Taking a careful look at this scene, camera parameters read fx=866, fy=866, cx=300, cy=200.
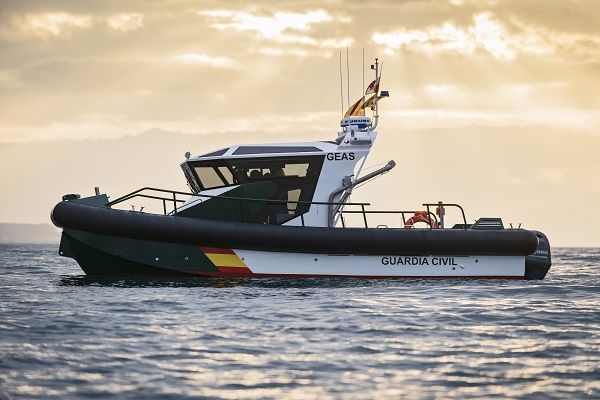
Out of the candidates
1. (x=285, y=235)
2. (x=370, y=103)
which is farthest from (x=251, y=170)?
(x=370, y=103)

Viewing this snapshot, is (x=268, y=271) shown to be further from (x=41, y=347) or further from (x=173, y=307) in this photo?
(x=41, y=347)

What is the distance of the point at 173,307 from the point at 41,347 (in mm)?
3539

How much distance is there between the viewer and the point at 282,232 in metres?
17.0

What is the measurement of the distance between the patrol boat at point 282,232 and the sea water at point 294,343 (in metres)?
0.90

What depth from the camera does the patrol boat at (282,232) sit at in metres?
16.7

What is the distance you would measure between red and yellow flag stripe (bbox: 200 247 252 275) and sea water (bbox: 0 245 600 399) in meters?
0.77

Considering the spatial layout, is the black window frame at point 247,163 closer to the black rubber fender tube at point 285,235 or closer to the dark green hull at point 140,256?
the black rubber fender tube at point 285,235

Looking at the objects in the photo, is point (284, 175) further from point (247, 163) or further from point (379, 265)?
point (379, 265)

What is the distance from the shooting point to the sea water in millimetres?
8000

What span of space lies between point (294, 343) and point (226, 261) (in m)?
7.05

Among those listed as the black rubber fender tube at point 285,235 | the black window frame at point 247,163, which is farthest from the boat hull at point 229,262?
the black window frame at point 247,163

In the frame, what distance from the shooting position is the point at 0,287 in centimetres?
1727

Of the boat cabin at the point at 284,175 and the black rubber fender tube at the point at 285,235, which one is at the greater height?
the boat cabin at the point at 284,175

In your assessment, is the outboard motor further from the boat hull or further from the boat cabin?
the boat cabin
